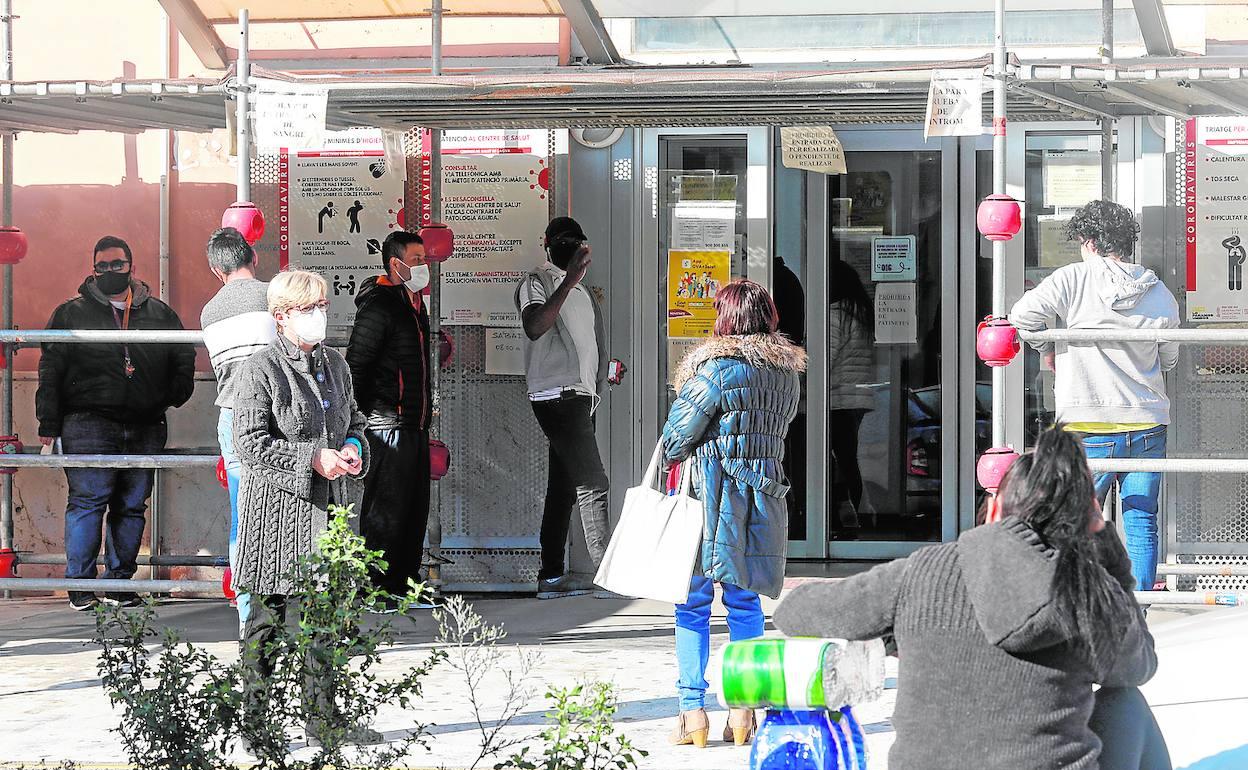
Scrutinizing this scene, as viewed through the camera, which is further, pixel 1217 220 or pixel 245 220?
pixel 1217 220

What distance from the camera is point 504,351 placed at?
950 centimetres

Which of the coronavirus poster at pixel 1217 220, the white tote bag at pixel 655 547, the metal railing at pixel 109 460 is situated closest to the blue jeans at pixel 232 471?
the metal railing at pixel 109 460

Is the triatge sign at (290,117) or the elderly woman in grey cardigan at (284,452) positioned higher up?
the triatge sign at (290,117)

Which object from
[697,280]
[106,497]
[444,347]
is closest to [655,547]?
[444,347]

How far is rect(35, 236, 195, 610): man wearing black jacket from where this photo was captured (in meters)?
8.84

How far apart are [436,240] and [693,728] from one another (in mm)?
3607

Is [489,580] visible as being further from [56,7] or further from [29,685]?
[56,7]

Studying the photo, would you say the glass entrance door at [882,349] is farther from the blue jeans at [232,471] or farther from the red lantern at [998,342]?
the blue jeans at [232,471]

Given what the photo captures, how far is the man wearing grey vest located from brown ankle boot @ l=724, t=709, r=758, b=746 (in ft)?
10.1

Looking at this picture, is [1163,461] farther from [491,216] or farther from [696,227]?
[491,216]

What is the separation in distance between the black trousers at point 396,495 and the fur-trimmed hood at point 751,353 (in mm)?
2892

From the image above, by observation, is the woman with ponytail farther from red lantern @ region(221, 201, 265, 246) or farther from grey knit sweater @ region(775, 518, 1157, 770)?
red lantern @ region(221, 201, 265, 246)

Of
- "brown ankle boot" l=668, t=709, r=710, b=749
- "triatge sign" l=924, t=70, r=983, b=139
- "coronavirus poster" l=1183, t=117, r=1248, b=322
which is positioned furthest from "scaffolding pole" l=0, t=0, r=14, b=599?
"coronavirus poster" l=1183, t=117, r=1248, b=322

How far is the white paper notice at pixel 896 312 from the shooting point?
9914 millimetres
